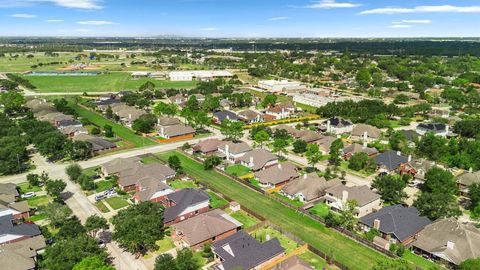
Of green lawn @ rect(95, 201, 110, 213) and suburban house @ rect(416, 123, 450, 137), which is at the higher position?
suburban house @ rect(416, 123, 450, 137)

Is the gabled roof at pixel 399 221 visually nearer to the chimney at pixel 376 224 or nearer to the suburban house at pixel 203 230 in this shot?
the chimney at pixel 376 224

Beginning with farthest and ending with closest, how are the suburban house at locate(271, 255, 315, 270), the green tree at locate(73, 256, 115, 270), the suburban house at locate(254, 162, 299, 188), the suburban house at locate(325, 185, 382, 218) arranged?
the suburban house at locate(254, 162, 299, 188), the suburban house at locate(325, 185, 382, 218), the suburban house at locate(271, 255, 315, 270), the green tree at locate(73, 256, 115, 270)

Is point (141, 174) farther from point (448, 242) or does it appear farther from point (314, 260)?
point (448, 242)

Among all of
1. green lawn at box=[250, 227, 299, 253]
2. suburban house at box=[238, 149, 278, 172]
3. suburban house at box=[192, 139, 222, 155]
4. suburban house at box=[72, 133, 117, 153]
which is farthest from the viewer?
suburban house at box=[72, 133, 117, 153]

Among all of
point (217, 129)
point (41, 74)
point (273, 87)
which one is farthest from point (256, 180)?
point (41, 74)

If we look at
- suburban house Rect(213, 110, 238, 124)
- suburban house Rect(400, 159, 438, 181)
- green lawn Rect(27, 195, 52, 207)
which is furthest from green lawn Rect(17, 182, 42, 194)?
suburban house Rect(400, 159, 438, 181)

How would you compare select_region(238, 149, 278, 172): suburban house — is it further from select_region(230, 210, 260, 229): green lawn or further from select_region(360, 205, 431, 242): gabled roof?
Answer: select_region(360, 205, 431, 242): gabled roof
